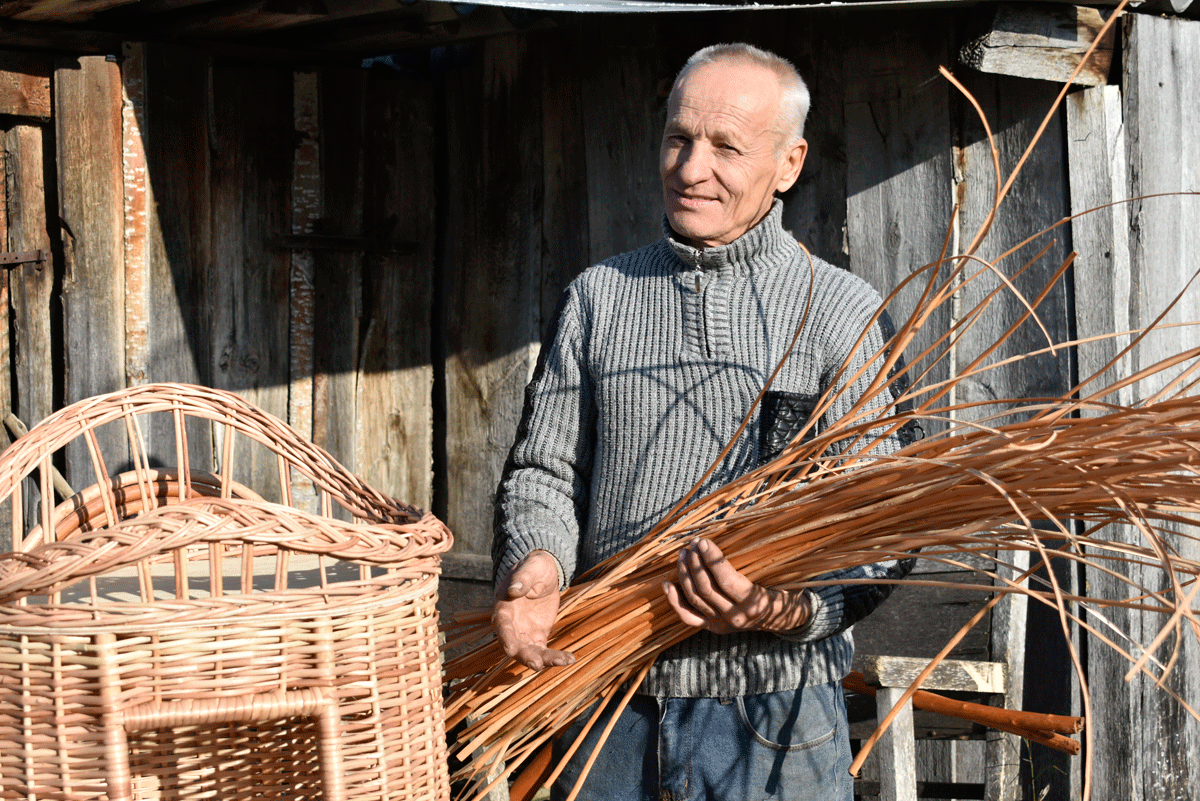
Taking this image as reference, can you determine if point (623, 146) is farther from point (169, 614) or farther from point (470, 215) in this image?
point (169, 614)

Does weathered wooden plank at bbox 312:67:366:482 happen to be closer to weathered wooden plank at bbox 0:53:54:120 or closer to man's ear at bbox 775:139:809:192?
weathered wooden plank at bbox 0:53:54:120

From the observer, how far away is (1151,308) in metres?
2.57

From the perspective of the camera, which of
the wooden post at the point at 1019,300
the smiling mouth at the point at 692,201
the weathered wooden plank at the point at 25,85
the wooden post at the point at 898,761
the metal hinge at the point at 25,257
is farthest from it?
the metal hinge at the point at 25,257

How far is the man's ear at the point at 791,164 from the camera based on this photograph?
68.7 inches

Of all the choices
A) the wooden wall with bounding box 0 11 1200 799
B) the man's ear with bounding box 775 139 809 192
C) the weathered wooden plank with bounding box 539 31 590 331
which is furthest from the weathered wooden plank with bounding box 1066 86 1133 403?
the weathered wooden plank with bounding box 539 31 590 331

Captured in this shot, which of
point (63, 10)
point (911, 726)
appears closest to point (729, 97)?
point (911, 726)

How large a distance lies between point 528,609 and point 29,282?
245cm

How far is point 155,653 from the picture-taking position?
41.6 inches

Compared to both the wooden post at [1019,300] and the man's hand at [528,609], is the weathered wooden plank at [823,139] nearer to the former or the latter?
the wooden post at [1019,300]

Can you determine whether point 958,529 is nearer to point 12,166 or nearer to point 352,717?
point 352,717

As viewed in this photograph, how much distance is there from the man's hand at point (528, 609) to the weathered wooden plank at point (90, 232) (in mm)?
2157

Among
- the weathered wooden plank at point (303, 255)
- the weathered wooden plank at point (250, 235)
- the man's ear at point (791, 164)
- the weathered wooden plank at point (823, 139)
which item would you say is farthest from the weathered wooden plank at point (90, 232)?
the man's ear at point (791, 164)

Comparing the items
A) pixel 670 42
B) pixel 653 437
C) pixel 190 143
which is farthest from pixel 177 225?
pixel 653 437

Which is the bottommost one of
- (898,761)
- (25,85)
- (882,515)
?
(898,761)
